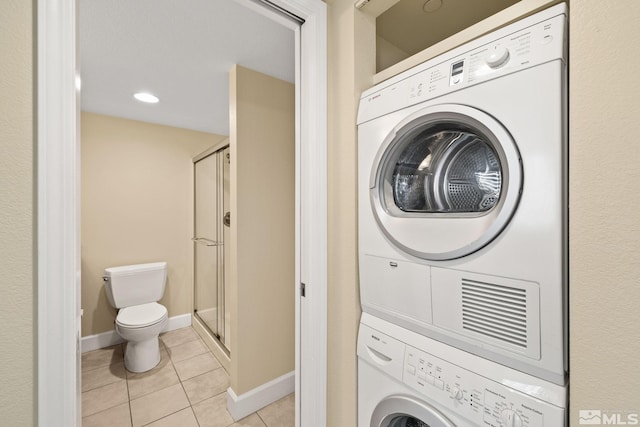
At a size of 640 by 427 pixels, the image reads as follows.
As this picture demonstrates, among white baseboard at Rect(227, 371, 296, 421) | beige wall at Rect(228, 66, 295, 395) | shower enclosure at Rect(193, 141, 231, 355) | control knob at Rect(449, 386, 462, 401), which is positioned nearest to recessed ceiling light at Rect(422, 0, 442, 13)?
beige wall at Rect(228, 66, 295, 395)

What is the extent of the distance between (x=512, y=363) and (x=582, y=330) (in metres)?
0.19

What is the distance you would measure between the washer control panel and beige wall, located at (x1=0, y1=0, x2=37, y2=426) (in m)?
1.04

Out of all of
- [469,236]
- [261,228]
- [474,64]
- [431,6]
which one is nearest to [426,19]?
[431,6]

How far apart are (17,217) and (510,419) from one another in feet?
4.24

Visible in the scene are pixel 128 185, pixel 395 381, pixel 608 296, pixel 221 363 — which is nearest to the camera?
pixel 608 296

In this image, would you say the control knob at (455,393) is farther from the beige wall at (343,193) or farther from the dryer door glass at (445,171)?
the dryer door glass at (445,171)

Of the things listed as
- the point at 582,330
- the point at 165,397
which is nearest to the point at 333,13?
the point at 582,330

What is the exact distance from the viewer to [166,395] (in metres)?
1.86

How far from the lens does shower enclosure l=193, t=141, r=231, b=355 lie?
236 cm

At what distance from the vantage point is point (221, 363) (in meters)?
2.25

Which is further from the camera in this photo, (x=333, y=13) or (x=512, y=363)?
(x=333, y=13)

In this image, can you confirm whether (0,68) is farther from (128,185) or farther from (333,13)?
(128,185)

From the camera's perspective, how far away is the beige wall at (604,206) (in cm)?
54

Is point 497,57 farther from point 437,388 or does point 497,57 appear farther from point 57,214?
point 57,214
